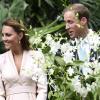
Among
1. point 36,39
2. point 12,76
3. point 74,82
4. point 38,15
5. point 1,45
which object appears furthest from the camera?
point 38,15

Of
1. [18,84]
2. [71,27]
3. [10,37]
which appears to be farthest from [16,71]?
[71,27]

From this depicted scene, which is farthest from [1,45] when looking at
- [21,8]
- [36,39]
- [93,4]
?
[36,39]

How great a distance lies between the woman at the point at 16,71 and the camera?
319cm

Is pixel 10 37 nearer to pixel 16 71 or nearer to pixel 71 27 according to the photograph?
pixel 16 71

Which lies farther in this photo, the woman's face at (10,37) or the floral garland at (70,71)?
the woman's face at (10,37)

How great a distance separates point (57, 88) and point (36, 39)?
0.24 meters

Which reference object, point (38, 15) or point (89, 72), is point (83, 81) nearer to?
point (89, 72)

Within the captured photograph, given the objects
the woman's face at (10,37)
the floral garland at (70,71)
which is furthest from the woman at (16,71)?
the floral garland at (70,71)

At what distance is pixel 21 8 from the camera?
4.66m

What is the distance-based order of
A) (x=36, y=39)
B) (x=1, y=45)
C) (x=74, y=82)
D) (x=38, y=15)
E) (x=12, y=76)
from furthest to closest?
(x=38, y=15) < (x=1, y=45) < (x=12, y=76) < (x=36, y=39) < (x=74, y=82)

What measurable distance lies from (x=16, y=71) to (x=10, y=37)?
256mm

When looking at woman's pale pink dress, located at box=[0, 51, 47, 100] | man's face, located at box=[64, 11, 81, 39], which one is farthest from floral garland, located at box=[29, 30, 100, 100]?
woman's pale pink dress, located at box=[0, 51, 47, 100]

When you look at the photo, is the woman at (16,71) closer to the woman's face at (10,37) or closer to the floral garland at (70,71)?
the woman's face at (10,37)

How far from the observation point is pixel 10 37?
321 centimetres
